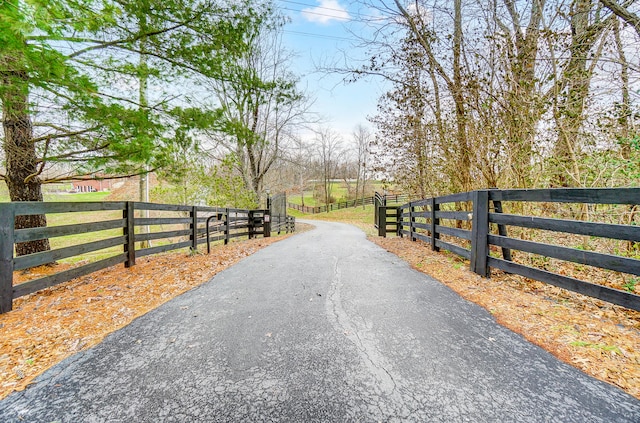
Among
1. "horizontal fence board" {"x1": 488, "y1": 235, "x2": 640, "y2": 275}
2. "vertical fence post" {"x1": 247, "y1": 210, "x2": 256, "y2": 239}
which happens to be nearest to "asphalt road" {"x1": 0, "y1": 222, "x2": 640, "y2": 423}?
"horizontal fence board" {"x1": 488, "y1": 235, "x2": 640, "y2": 275}

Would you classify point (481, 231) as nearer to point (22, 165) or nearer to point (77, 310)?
point (77, 310)

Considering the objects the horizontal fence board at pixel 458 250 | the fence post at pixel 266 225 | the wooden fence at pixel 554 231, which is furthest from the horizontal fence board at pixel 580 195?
the fence post at pixel 266 225

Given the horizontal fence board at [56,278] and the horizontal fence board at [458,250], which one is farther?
the horizontal fence board at [458,250]

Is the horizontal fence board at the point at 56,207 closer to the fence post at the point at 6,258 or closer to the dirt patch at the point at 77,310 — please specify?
the fence post at the point at 6,258

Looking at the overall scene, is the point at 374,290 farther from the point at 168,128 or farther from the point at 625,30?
the point at 625,30

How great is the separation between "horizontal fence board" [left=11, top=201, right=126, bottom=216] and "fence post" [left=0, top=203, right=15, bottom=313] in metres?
0.13

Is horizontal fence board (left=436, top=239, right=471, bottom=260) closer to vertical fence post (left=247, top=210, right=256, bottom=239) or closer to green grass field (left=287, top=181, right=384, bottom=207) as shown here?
vertical fence post (left=247, top=210, right=256, bottom=239)

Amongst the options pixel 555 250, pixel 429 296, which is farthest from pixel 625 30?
pixel 429 296

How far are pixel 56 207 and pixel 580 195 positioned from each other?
5.86 metres

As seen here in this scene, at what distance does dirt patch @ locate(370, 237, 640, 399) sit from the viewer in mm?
1803

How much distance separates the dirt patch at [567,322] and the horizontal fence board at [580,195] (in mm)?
1058

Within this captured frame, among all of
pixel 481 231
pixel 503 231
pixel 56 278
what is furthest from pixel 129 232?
pixel 503 231

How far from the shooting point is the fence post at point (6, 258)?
2.65 meters

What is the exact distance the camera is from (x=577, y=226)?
2.64 metres
